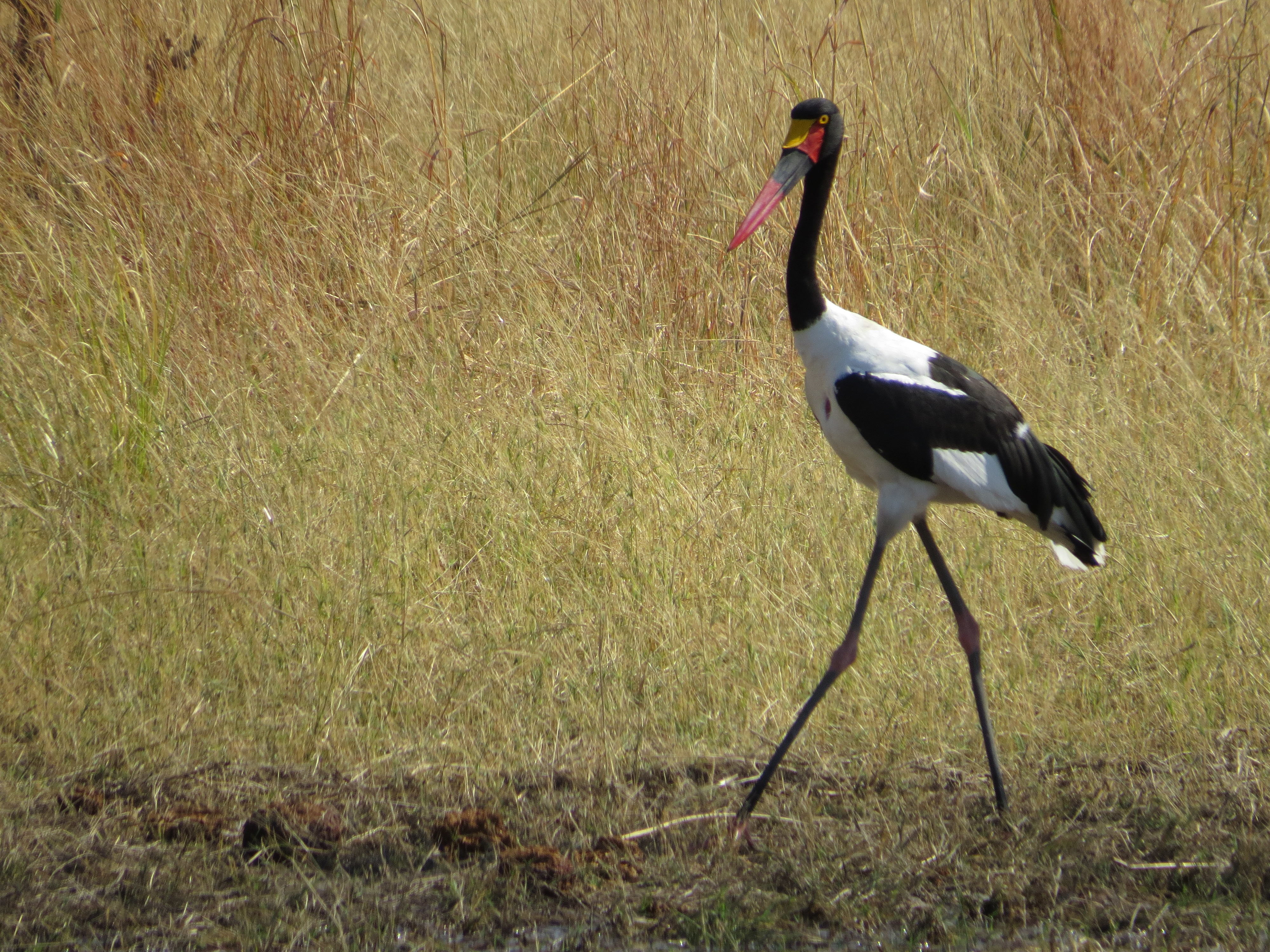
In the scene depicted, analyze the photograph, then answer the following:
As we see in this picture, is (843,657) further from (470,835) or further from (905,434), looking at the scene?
(470,835)

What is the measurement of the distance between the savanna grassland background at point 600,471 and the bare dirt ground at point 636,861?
11 millimetres

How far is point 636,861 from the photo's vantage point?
2598 mm

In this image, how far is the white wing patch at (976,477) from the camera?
2.96m

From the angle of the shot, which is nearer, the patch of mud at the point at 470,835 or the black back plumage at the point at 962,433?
the patch of mud at the point at 470,835

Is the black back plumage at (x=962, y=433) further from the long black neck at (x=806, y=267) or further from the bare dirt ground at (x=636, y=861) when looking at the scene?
the bare dirt ground at (x=636, y=861)

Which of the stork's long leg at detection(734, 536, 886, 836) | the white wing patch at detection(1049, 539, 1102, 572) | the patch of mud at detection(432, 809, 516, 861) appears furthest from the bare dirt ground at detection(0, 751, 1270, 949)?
the white wing patch at detection(1049, 539, 1102, 572)

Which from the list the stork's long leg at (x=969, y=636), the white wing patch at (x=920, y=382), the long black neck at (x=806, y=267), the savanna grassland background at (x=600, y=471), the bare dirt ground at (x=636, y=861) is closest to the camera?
the bare dirt ground at (x=636, y=861)

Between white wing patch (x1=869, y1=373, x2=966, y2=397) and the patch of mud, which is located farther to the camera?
white wing patch (x1=869, y1=373, x2=966, y2=397)

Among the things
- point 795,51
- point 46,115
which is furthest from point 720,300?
point 46,115

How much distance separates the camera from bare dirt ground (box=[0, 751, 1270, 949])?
2402 millimetres

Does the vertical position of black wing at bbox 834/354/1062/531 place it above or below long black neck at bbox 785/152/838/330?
below

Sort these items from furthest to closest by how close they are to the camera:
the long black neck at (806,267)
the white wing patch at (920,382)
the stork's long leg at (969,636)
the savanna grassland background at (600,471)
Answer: the long black neck at (806,267) → the white wing patch at (920,382) → the stork's long leg at (969,636) → the savanna grassland background at (600,471)

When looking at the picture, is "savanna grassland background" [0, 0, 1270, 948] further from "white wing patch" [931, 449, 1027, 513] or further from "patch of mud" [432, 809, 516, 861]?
"white wing patch" [931, 449, 1027, 513]

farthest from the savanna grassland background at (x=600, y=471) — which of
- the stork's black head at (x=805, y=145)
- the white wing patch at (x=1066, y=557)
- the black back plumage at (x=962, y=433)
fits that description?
the stork's black head at (x=805, y=145)
